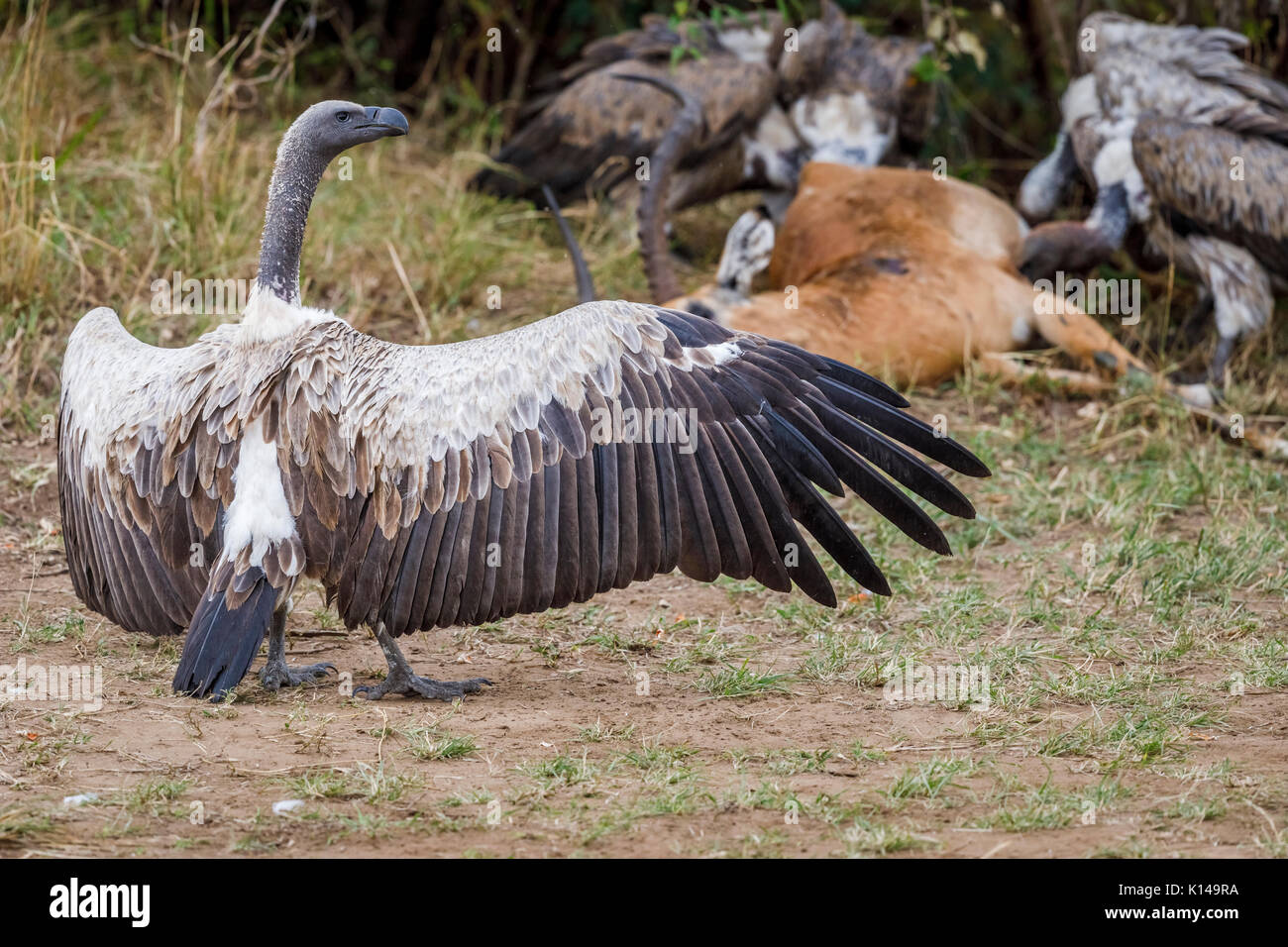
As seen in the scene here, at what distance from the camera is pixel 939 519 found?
519 cm

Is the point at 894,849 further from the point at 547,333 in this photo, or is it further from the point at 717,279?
the point at 717,279

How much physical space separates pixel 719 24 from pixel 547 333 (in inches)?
161

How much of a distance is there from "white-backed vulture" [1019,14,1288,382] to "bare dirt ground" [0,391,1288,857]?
226cm

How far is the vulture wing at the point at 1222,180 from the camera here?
242 inches

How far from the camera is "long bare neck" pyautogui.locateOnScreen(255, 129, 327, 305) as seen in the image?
3.80 meters

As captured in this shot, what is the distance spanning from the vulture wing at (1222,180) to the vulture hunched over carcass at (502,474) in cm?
324

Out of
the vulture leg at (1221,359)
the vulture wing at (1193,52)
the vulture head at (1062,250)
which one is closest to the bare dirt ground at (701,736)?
the vulture leg at (1221,359)

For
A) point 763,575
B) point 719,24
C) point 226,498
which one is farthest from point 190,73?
point 763,575

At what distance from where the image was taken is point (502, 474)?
3.50 m

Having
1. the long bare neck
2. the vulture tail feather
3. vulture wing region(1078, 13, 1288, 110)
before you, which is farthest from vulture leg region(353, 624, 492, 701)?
vulture wing region(1078, 13, 1288, 110)

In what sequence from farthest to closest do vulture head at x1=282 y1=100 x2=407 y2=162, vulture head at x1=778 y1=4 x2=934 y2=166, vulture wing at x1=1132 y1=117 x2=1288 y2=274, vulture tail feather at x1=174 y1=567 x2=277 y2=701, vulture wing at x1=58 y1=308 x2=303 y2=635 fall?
vulture head at x1=778 y1=4 x2=934 y2=166
vulture wing at x1=1132 y1=117 x2=1288 y2=274
vulture head at x1=282 y1=100 x2=407 y2=162
vulture wing at x1=58 y1=308 x2=303 y2=635
vulture tail feather at x1=174 y1=567 x2=277 y2=701

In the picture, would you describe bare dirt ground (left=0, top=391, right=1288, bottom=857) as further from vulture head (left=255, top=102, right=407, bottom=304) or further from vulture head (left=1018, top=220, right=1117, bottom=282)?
vulture head (left=1018, top=220, right=1117, bottom=282)

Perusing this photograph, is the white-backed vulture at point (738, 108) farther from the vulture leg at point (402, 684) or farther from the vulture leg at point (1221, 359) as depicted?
the vulture leg at point (402, 684)

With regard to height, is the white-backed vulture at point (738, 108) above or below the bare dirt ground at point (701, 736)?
above
